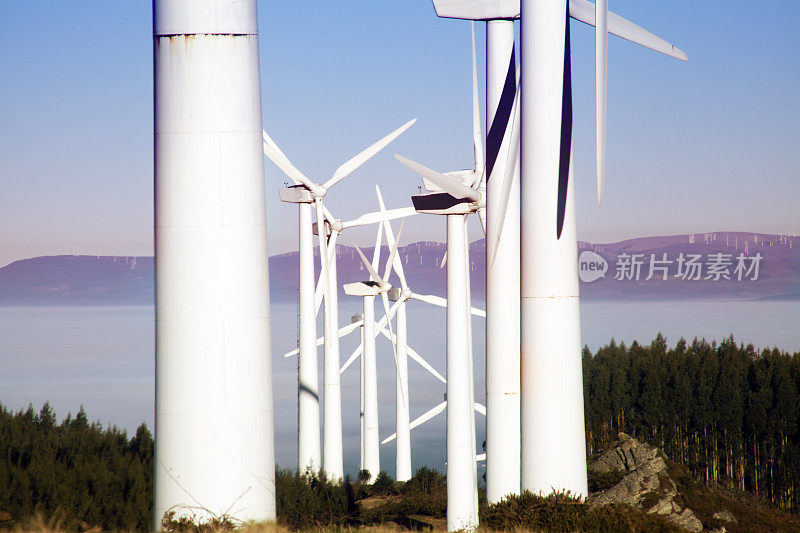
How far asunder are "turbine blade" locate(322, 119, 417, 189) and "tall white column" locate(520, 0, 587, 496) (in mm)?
33377

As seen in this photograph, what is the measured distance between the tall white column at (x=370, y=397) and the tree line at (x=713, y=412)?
146 feet

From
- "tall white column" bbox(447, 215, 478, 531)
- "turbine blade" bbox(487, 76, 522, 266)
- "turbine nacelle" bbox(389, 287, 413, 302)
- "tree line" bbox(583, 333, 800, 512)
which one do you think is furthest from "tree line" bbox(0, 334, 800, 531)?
"turbine blade" bbox(487, 76, 522, 266)

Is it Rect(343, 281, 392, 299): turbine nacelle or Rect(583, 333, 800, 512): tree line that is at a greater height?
Rect(343, 281, 392, 299): turbine nacelle

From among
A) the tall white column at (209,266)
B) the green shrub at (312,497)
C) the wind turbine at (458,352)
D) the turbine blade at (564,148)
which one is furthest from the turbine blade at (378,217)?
the tall white column at (209,266)

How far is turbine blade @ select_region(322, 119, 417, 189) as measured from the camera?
56781 millimetres

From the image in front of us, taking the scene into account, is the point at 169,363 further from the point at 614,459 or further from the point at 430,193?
the point at 614,459

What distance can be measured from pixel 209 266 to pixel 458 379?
25.7 metres

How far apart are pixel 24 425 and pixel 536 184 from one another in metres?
58.0

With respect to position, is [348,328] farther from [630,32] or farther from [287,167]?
[630,32]

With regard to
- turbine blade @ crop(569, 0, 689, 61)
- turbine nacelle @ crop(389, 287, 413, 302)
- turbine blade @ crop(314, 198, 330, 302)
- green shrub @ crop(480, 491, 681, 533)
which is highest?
turbine blade @ crop(569, 0, 689, 61)

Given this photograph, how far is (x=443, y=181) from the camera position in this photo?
113 ft

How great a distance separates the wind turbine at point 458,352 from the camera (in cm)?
3875

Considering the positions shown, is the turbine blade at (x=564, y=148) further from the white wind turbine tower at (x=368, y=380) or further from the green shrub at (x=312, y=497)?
the white wind turbine tower at (x=368, y=380)

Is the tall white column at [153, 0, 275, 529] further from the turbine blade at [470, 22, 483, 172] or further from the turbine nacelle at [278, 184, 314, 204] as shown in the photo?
the turbine nacelle at [278, 184, 314, 204]
